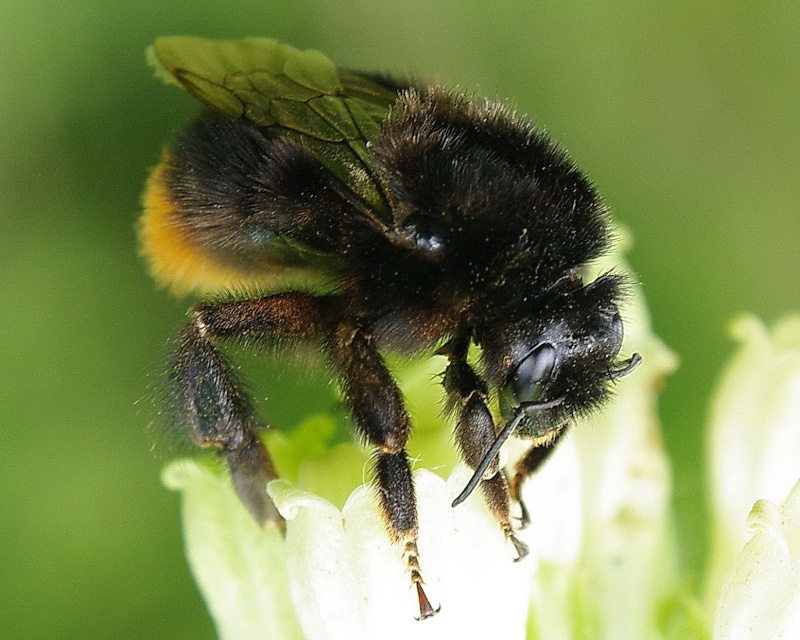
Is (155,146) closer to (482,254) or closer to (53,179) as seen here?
(53,179)

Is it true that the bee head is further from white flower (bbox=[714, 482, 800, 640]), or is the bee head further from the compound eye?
white flower (bbox=[714, 482, 800, 640])

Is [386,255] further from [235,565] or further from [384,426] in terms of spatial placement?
[235,565]

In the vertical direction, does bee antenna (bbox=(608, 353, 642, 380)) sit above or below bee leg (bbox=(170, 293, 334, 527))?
below

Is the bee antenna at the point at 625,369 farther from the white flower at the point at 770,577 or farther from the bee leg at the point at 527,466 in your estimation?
the white flower at the point at 770,577

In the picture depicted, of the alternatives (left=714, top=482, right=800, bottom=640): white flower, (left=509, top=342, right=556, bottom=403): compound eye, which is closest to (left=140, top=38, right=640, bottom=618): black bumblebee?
(left=509, top=342, right=556, bottom=403): compound eye

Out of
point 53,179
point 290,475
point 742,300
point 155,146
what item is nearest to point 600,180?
point 742,300

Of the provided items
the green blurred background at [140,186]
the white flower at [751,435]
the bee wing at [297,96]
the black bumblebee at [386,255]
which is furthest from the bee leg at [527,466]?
the green blurred background at [140,186]

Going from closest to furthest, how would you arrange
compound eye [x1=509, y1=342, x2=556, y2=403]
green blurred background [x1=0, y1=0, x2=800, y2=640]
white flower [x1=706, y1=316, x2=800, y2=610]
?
compound eye [x1=509, y1=342, x2=556, y2=403] < white flower [x1=706, y1=316, x2=800, y2=610] < green blurred background [x1=0, y1=0, x2=800, y2=640]
